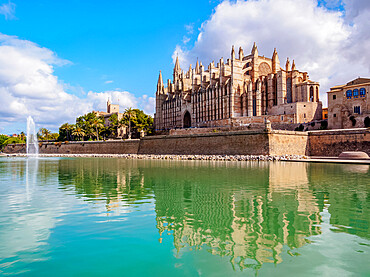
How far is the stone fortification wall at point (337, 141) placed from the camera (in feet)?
92.3

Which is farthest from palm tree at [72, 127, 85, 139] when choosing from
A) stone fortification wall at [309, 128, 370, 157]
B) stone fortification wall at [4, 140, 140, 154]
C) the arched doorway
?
stone fortification wall at [309, 128, 370, 157]

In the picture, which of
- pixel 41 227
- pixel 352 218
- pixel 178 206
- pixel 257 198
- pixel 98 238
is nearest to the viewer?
pixel 98 238

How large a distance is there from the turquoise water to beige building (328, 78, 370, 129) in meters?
29.0

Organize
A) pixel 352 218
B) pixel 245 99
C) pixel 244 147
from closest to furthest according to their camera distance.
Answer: pixel 352 218 → pixel 244 147 → pixel 245 99

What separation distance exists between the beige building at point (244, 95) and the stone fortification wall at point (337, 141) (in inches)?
436

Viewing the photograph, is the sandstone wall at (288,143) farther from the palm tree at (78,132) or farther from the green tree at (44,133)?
the green tree at (44,133)

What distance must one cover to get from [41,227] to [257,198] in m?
6.57

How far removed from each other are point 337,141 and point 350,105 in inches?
377

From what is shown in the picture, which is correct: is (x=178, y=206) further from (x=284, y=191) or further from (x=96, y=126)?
(x=96, y=126)

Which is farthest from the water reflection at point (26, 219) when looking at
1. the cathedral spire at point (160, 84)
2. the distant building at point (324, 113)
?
the cathedral spire at point (160, 84)

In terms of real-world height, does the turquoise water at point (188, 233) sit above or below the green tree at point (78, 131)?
below

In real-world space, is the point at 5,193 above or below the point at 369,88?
below

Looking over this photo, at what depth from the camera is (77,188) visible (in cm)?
1280

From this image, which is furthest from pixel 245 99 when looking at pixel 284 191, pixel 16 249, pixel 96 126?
pixel 16 249
